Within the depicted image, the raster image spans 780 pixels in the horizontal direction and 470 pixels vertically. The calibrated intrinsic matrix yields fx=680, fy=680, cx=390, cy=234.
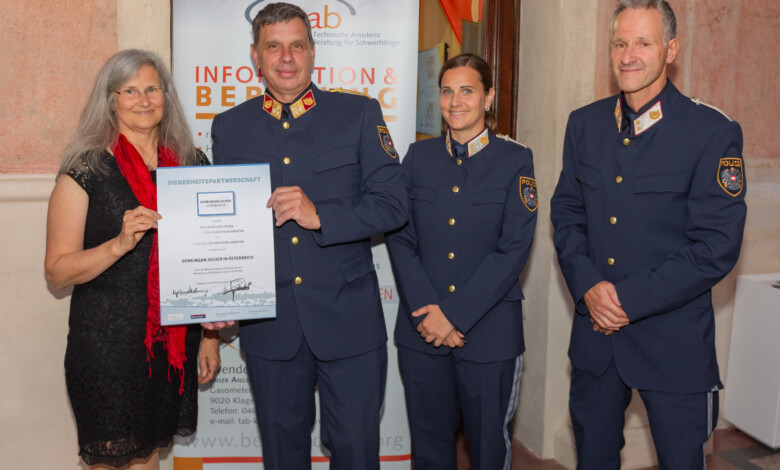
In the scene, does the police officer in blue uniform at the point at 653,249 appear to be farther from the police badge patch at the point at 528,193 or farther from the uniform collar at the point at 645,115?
the police badge patch at the point at 528,193

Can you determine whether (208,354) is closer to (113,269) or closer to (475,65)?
(113,269)

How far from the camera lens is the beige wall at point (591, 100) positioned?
10.7ft

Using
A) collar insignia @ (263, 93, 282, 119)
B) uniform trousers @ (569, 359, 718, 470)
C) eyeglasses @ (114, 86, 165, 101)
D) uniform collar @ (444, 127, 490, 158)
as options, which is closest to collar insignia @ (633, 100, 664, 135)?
uniform collar @ (444, 127, 490, 158)

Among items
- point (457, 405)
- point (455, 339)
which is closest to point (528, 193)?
point (455, 339)

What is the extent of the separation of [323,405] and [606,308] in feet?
3.35

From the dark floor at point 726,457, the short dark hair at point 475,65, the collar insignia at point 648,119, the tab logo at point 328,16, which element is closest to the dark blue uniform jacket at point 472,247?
the short dark hair at point 475,65

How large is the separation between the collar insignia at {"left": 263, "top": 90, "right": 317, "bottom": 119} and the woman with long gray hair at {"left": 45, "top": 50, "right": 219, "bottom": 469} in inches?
14.4

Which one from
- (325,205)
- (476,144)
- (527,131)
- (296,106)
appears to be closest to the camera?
(325,205)

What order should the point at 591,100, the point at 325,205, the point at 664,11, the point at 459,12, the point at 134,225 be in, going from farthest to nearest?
the point at 459,12, the point at 591,100, the point at 325,205, the point at 664,11, the point at 134,225

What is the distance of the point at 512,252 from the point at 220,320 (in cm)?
104

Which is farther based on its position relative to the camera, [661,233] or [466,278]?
[466,278]

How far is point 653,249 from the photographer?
2.18 metres

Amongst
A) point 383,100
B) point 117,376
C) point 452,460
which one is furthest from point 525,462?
point 117,376
